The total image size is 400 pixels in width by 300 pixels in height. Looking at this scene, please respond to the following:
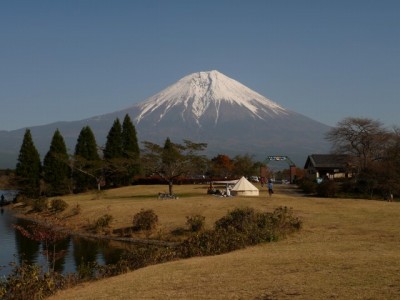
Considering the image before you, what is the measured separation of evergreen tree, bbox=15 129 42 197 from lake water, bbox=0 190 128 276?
29.8 meters

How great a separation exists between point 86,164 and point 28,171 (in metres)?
7.84

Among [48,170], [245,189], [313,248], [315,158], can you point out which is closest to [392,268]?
[313,248]

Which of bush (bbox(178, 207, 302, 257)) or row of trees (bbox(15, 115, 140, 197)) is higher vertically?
row of trees (bbox(15, 115, 140, 197))

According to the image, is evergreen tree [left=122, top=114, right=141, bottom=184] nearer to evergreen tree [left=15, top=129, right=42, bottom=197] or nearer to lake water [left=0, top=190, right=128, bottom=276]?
evergreen tree [left=15, top=129, right=42, bottom=197]

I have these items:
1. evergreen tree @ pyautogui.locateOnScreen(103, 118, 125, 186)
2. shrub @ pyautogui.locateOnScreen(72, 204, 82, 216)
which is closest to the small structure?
evergreen tree @ pyautogui.locateOnScreen(103, 118, 125, 186)

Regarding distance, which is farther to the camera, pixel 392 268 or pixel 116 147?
pixel 116 147

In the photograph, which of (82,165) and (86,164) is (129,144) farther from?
(82,165)

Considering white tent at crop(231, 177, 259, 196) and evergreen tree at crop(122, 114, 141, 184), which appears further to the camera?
evergreen tree at crop(122, 114, 141, 184)

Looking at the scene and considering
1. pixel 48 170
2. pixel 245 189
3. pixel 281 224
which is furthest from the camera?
pixel 48 170

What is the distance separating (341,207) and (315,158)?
48112 mm

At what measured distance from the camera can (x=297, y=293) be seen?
12055mm

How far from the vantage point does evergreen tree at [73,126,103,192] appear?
66938 mm

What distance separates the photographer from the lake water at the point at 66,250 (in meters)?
26.4

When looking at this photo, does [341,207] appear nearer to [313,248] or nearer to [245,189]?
[245,189]
